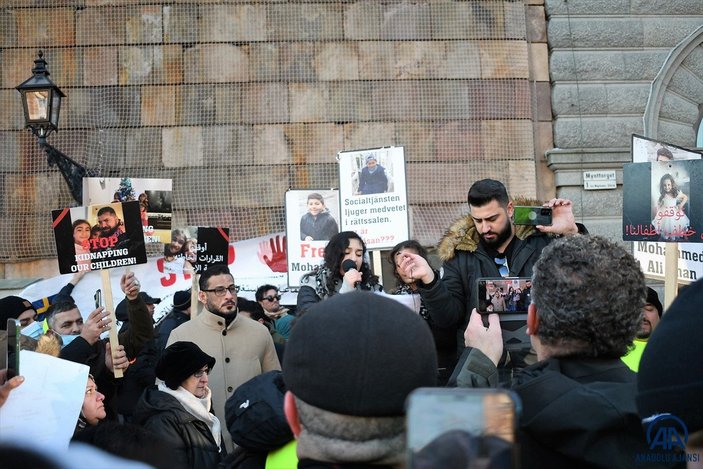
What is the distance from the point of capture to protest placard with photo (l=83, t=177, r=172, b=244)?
718 cm

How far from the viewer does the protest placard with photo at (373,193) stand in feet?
22.0

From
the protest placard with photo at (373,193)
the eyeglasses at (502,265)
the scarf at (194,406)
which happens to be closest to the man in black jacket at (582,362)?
the eyeglasses at (502,265)

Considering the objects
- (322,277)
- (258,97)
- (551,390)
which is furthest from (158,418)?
(258,97)

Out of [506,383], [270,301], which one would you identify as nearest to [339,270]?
[270,301]

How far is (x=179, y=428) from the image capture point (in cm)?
409

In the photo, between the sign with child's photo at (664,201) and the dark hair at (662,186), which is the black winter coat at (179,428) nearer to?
the sign with child's photo at (664,201)

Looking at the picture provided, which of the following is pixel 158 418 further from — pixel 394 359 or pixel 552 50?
pixel 552 50

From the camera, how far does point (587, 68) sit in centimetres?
977

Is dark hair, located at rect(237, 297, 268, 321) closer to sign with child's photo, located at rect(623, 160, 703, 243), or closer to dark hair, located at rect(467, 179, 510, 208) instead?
dark hair, located at rect(467, 179, 510, 208)

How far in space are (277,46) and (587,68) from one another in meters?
3.49

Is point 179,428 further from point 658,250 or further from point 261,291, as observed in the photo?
point 261,291

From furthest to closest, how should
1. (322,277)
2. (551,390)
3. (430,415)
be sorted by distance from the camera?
(322,277), (551,390), (430,415)

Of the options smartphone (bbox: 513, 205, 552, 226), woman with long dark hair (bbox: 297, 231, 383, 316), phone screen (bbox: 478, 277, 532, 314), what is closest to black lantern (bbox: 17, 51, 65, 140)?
woman with long dark hair (bbox: 297, 231, 383, 316)

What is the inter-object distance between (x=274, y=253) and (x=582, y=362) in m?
6.86
